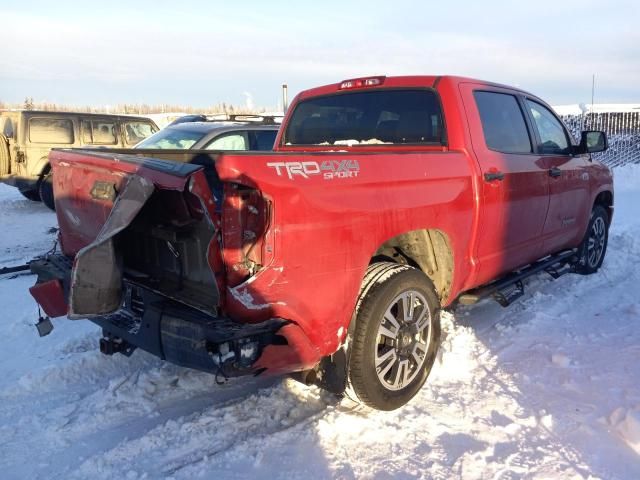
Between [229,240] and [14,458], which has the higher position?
[229,240]

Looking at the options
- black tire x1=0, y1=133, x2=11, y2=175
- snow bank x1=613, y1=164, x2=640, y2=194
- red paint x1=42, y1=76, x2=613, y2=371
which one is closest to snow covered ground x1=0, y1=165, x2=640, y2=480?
red paint x1=42, y1=76, x2=613, y2=371

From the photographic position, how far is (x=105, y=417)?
3.27m

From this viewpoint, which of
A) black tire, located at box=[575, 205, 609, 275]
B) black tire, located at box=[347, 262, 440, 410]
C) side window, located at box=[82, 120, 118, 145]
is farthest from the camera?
side window, located at box=[82, 120, 118, 145]

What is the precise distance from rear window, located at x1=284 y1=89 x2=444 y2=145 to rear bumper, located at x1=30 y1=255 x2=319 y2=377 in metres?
1.98

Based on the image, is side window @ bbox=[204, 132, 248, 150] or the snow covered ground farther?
side window @ bbox=[204, 132, 248, 150]

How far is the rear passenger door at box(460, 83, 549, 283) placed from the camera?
3.95 m

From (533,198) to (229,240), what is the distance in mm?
2921

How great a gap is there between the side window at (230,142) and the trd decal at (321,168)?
5663 mm

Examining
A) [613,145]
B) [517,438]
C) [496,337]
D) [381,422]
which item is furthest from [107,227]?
[613,145]

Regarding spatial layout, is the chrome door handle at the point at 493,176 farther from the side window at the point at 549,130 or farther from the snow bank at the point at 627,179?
the snow bank at the point at 627,179

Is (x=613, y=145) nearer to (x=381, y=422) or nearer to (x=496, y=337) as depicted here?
(x=496, y=337)

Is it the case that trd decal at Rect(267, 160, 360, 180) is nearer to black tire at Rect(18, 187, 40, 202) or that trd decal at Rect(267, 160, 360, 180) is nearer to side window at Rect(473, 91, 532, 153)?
side window at Rect(473, 91, 532, 153)

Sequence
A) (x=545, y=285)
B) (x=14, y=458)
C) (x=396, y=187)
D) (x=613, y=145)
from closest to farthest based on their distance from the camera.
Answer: (x=14, y=458) → (x=396, y=187) → (x=545, y=285) → (x=613, y=145)

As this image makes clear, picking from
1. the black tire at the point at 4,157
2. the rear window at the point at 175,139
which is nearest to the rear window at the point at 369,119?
the rear window at the point at 175,139
